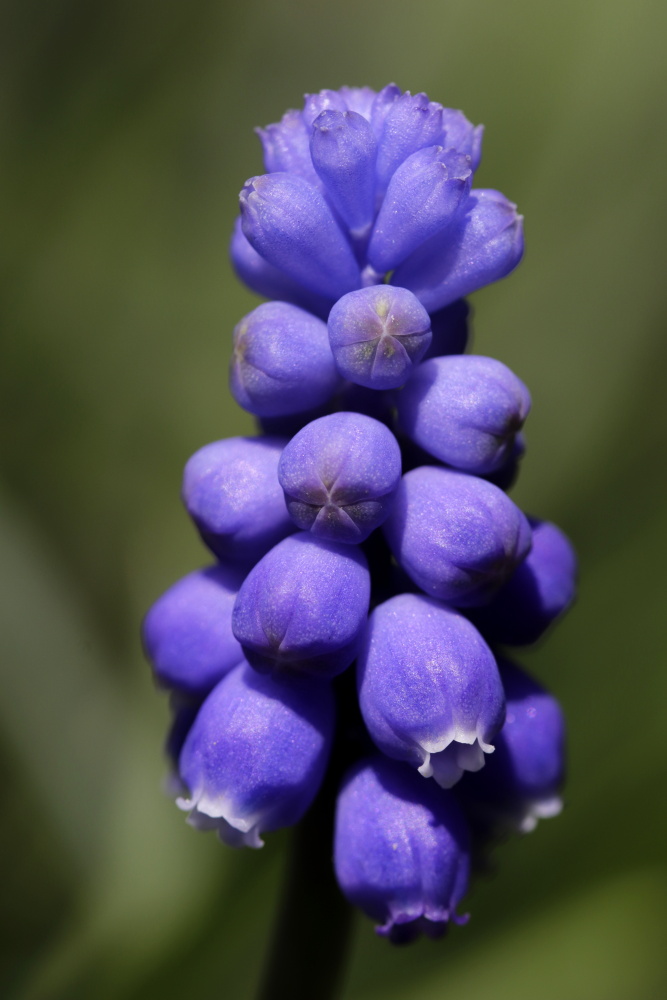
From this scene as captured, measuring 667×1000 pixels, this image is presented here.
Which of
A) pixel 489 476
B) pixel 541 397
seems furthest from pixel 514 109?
pixel 489 476

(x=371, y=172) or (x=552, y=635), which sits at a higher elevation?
(x=371, y=172)

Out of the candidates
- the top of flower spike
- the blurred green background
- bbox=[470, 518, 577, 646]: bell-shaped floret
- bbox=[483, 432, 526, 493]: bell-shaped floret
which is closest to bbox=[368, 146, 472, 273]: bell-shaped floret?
the top of flower spike

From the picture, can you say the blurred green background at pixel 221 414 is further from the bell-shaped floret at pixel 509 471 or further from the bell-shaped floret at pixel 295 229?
the bell-shaped floret at pixel 295 229

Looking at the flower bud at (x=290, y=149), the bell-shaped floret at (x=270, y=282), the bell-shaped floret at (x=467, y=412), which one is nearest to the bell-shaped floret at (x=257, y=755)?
the bell-shaped floret at (x=467, y=412)

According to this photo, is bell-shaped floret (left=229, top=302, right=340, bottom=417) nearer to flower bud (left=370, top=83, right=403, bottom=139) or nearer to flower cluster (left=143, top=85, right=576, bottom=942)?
flower cluster (left=143, top=85, right=576, bottom=942)

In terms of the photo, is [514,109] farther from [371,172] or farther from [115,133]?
[371,172]
